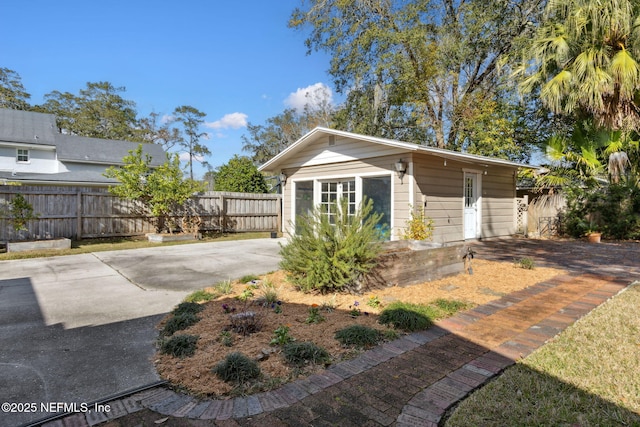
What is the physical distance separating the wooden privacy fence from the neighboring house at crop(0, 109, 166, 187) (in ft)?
26.1

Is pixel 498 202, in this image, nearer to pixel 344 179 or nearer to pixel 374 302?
pixel 344 179

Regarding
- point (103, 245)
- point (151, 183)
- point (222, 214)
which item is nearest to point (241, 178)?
point (222, 214)

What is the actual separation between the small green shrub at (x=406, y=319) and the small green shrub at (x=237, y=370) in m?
1.51

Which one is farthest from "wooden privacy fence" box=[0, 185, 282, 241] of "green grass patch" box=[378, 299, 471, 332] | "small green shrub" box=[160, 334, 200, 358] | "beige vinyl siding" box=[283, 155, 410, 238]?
"green grass patch" box=[378, 299, 471, 332]

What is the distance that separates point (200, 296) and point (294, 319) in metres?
1.54

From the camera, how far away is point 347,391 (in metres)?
2.26

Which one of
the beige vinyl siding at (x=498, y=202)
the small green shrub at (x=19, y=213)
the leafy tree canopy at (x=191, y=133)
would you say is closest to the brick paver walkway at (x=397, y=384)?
the beige vinyl siding at (x=498, y=202)

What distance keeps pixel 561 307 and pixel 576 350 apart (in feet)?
4.42

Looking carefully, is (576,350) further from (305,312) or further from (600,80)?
(600,80)

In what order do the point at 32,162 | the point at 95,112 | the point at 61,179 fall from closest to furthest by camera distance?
1. the point at 61,179
2. the point at 32,162
3. the point at 95,112

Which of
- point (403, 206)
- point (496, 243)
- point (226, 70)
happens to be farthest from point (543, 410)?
point (226, 70)

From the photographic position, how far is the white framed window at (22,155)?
65.2 ft

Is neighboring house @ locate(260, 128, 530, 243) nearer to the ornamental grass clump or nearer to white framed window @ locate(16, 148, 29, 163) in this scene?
the ornamental grass clump

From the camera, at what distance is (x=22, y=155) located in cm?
1997
